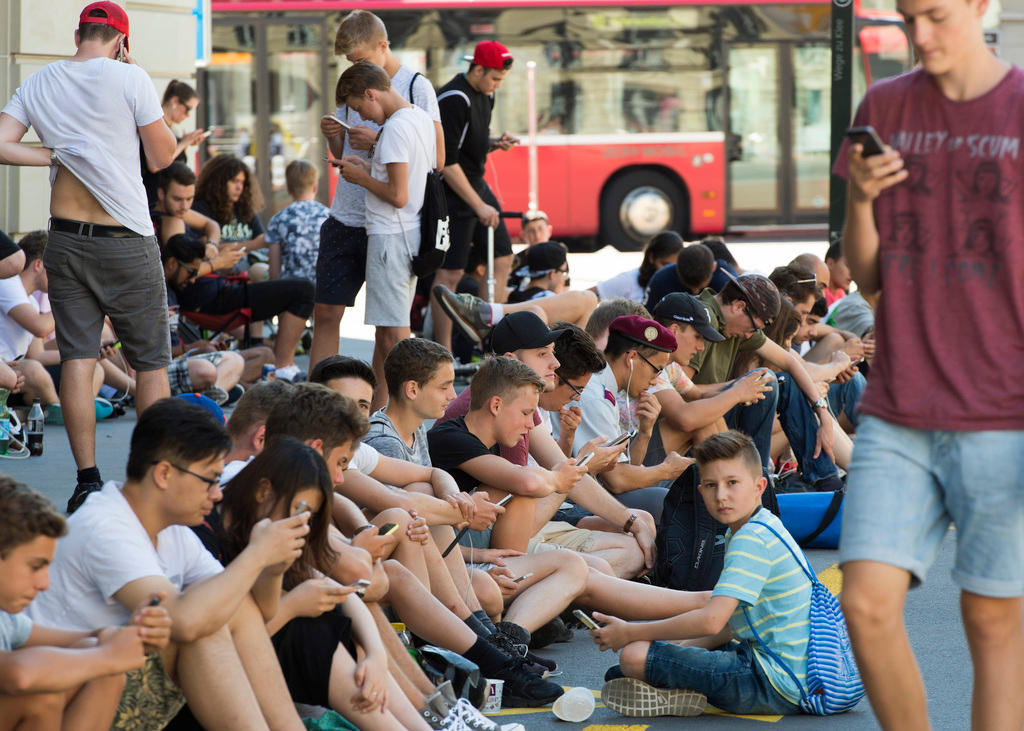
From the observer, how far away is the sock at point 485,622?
503cm

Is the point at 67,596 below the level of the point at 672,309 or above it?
below

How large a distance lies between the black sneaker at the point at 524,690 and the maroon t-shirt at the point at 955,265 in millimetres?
1892

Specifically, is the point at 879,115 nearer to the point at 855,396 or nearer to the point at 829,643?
the point at 829,643

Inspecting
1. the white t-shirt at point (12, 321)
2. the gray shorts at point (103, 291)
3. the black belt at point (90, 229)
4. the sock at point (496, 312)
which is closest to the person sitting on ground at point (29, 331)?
the white t-shirt at point (12, 321)

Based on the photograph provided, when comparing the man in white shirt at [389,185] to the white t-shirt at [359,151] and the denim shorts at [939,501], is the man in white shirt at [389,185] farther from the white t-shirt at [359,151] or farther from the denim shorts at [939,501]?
the denim shorts at [939,501]

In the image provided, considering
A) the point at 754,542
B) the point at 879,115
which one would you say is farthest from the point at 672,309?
the point at 879,115

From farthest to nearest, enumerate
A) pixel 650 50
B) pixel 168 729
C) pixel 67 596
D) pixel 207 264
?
pixel 650 50, pixel 207 264, pixel 168 729, pixel 67 596

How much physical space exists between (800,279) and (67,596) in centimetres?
586

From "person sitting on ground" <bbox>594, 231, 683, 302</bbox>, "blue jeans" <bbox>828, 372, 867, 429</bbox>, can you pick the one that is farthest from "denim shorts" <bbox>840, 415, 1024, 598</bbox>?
"person sitting on ground" <bbox>594, 231, 683, 302</bbox>

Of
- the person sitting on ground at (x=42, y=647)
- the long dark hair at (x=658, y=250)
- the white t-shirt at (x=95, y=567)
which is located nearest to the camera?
the person sitting on ground at (x=42, y=647)

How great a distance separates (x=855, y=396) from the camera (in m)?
8.48

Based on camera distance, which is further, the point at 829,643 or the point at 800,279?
the point at 800,279

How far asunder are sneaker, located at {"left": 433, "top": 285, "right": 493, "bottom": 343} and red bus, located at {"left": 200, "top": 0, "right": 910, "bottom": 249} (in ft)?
33.8

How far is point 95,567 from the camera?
3.60 meters
